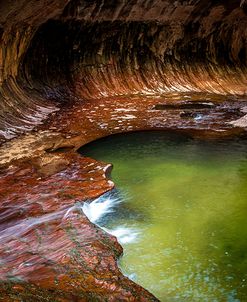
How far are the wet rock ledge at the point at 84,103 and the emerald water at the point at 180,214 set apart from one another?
1.01ft

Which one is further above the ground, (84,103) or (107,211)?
(84,103)

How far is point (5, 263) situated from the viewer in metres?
3.84

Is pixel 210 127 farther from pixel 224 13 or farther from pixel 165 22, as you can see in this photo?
pixel 224 13

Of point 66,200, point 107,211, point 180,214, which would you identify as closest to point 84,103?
point 66,200

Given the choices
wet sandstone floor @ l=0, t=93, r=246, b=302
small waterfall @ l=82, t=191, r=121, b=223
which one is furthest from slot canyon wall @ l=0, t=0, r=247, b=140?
small waterfall @ l=82, t=191, r=121, b=223

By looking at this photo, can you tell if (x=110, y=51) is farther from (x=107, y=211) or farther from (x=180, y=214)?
(x=180, y=214)

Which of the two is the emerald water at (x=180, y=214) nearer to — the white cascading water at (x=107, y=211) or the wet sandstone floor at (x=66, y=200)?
the white cascading water at (x=107, y=211)

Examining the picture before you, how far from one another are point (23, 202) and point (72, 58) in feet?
26.5

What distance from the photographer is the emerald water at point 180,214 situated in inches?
148

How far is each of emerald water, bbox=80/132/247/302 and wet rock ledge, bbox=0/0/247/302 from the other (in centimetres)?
31

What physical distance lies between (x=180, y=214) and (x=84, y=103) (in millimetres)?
7093

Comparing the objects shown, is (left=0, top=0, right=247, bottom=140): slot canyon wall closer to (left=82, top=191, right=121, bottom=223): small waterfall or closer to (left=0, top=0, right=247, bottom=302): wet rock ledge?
(left=0, top=0, right=247, bottom=302): wet rock ledge

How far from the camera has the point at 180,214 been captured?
511cm

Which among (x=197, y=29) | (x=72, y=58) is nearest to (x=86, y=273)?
(x=72, y=58)
